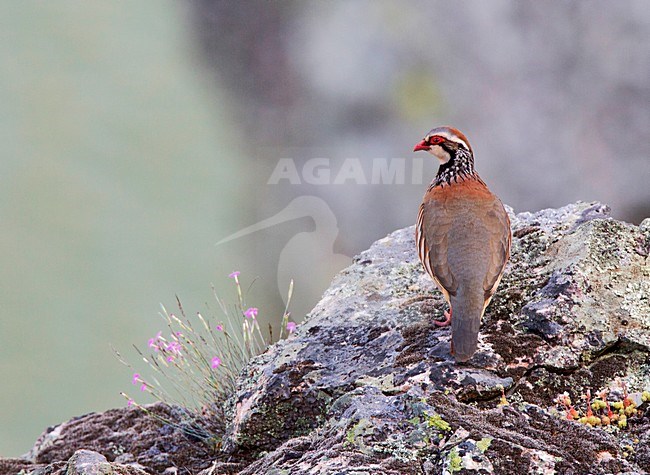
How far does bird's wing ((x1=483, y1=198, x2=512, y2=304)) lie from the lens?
12.7 ft

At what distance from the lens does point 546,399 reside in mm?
3594

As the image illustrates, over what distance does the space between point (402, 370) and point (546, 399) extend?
2.23ft

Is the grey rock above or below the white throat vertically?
below

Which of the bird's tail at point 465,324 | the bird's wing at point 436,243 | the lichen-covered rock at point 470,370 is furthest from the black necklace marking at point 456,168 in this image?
the bird's tail at point 465,324

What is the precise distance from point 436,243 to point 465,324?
1.84ft

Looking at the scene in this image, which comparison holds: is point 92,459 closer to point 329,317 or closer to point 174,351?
point 329,317

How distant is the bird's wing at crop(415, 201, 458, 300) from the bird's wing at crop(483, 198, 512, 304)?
18cm

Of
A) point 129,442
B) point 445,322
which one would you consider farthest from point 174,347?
point 445,322

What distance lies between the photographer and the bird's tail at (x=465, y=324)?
3.62 m

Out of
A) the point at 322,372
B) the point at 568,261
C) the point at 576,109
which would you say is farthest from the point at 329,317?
the point at 576,109

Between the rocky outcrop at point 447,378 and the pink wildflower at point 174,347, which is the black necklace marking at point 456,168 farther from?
the pink wildflower at point 174,347

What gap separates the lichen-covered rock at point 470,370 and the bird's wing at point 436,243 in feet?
1.02

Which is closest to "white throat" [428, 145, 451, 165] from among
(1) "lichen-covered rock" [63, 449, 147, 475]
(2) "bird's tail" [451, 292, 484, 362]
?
(2) "bird's tail" [451, 292, 484, 362]

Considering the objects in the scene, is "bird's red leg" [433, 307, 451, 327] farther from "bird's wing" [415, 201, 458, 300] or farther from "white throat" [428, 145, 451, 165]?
"white throat" [428, 145, 451, 165]
